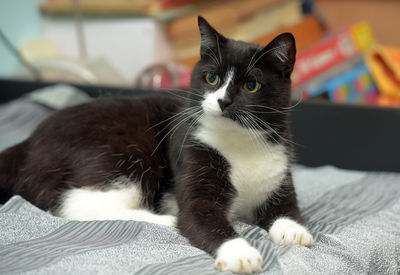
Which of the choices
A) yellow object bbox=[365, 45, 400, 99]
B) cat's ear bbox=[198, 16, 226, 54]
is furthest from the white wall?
cat's ear bbox=[198, 16, 226, 54]

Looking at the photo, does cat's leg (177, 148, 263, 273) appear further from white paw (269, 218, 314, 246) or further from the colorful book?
the colorful book

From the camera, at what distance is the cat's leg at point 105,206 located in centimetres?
130

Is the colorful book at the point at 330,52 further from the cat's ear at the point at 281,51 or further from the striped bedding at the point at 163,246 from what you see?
the cat's ear at the point at 281,51

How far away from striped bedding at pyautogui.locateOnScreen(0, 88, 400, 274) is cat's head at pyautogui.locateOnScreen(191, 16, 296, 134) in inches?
12.2

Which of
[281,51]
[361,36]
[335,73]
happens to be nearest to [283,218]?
[281,51]

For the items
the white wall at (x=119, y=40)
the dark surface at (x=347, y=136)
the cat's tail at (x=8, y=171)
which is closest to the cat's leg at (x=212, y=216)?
the cat's tail at (x=8, y=171)

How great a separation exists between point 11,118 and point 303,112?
1320mm

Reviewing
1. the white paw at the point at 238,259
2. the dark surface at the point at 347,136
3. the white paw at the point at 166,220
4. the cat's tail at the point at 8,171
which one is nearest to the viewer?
the white paw at the point at 238,259

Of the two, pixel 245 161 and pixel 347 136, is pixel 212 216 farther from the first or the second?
pixel 347 136

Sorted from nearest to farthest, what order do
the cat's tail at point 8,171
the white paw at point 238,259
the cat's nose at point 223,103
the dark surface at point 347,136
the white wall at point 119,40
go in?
the white paw at point 238,259 < the cat's nose at point 223,103 < the cat's tail at point 8,171 < the dark surface at point 347,136 < the white wall at point 119,40

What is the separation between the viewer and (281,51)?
4.11 ft

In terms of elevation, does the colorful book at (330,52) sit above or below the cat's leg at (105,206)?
above

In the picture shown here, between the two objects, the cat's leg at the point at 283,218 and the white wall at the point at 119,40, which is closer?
the cat's leg at the point at 283,218

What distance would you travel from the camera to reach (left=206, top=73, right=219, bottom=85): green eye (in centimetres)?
126
